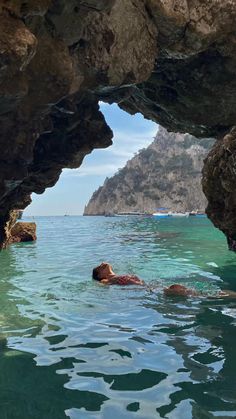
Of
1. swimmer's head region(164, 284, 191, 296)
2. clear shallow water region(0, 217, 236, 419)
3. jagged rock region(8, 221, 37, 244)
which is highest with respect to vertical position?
jagged rock region(8, 221, 37, 244)

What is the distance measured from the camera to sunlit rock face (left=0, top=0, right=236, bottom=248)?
30.7 ft

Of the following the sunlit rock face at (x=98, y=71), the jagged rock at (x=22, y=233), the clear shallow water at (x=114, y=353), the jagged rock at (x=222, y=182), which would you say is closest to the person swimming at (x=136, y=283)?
the clear shallow water at (x=114, y=353)

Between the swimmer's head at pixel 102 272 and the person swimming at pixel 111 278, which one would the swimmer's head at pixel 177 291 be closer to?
the person swimming at pixel 111 278

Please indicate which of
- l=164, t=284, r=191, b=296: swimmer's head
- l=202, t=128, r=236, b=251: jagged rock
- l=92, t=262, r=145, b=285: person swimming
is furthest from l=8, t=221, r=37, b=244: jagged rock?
l=164, t=284, r=191, b=296: swimmer's head

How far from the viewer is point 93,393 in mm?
7652

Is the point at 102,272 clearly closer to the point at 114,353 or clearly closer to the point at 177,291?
the point at 177,291

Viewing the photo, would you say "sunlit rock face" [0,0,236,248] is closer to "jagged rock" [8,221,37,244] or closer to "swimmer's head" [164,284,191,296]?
"swimmer's head" [164,284,191,296]

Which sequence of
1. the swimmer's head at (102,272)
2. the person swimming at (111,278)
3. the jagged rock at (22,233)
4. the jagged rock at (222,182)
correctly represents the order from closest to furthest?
the jagged rock at (222,182) < the person swimming at (111,278) < the swimmer's head at (102,272) < the jagged rock at (22,233)

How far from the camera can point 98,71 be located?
12055mm

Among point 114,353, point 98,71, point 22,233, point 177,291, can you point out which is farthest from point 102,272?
point 22,233

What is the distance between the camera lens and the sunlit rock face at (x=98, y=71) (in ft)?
30.7

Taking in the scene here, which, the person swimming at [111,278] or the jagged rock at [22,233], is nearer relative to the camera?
the person swimming at [111,278]

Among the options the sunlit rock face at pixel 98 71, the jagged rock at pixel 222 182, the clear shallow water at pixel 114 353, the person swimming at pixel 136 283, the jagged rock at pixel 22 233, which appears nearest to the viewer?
the clear shallow water at pixel 114 353

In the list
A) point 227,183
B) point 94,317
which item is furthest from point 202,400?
point 227,183
